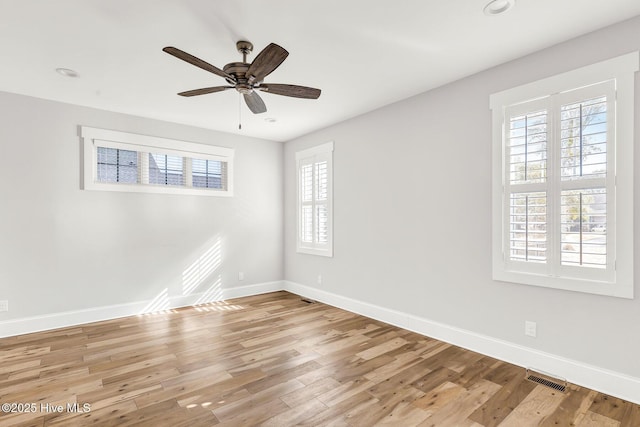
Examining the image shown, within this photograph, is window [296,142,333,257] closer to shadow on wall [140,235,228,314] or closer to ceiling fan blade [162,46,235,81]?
shadow on wall [140,235,228,314]

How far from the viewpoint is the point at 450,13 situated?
2340 mm

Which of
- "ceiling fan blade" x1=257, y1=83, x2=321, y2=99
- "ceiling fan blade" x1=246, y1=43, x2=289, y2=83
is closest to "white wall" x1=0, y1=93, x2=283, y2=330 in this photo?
"ceiling fan blade" x1=257, y1=83, x2=321, y2=99

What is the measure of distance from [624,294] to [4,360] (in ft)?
17.6

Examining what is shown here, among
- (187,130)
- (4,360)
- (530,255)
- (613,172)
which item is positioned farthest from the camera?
(187,130)

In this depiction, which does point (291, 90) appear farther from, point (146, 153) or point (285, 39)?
point (146, 153)

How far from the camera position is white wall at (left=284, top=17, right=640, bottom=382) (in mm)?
2549

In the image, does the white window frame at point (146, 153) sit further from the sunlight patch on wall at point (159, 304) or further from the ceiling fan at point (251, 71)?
the ceiling fan at point (251, 71)

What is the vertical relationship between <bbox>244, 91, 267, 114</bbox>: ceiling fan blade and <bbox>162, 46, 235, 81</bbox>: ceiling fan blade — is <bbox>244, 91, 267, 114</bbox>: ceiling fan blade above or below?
below

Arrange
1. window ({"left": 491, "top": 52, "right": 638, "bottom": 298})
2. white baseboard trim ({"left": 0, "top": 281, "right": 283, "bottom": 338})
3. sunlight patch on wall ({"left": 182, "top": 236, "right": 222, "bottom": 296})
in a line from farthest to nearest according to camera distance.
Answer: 1. sunlight patch on wall ({"left": 182, "top": 236, "right": 222, "bottom": 296})
2. white baseboard trim ({"left": 0, "top": 281, "right": 283, "bottom": 338})
3. window ({"left": 491, "top": 52, "right": 638, "bottom": 298})

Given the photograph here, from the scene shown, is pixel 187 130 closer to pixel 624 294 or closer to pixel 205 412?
pixel 205 412

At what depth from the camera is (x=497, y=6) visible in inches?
88.6

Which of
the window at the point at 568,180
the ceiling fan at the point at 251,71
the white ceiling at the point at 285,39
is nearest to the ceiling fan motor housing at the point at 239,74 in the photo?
the ceiling fan at the point at 251,71

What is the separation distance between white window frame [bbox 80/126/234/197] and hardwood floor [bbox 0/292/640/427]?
1.86m

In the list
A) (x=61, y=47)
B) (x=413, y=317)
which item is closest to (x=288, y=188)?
A: (x=413, y=317)
